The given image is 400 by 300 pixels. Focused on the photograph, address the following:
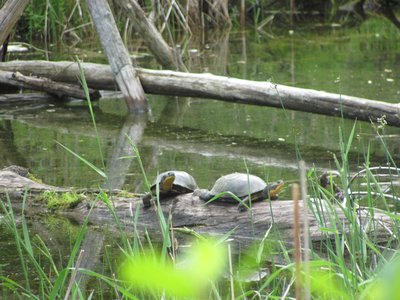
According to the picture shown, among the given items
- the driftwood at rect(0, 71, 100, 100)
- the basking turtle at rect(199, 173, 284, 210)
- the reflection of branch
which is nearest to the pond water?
the reflection of branch

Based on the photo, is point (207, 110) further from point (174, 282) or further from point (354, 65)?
point (174, 282)

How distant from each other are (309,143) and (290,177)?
94 centimetres

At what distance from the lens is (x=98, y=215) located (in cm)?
395

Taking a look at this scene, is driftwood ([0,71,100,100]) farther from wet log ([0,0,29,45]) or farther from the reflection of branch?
wet log ([0,0,29,45])

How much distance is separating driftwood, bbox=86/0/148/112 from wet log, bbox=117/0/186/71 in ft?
1.31

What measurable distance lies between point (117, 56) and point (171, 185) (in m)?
2.98

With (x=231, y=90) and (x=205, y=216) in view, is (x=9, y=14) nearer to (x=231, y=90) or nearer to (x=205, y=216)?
(x=205, y=216)

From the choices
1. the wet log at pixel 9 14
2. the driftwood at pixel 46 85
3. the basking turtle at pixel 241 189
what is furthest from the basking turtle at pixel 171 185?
the driftwood at pixel 46 85

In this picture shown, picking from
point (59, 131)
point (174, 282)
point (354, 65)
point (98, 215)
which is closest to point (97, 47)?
point (354, 65)

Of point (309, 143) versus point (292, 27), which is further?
point (292, 27)

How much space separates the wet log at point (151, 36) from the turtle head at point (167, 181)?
11.1 feet

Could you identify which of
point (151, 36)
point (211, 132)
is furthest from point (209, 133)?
point (151, 36)

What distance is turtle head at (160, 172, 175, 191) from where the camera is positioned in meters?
3.67

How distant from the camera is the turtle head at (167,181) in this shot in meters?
3.67
